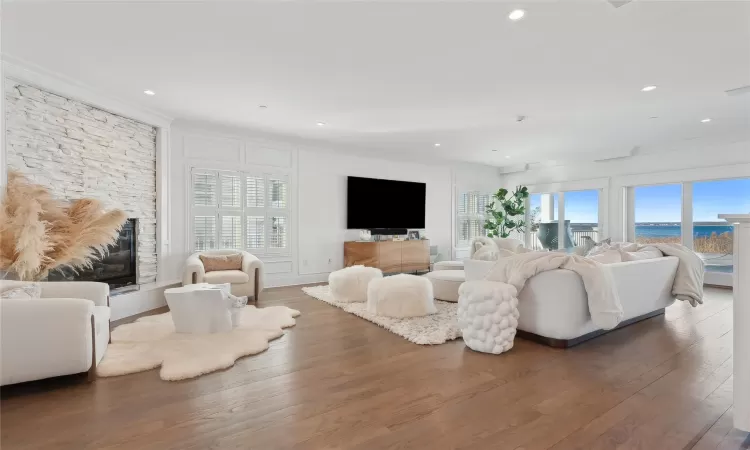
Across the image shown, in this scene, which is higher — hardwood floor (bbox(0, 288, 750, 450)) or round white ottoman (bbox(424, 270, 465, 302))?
round white ottoman (bbox(424, 270, 465, 302))

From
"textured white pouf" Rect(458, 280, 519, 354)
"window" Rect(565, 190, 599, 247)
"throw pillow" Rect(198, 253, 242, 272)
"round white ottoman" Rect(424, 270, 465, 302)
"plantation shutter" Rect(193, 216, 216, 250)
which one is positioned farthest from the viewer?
"window" Rect(565, 190, 599, 247)

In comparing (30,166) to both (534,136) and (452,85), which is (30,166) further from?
(534,136)

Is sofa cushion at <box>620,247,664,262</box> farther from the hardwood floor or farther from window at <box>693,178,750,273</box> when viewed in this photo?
window at <box>693,178,750,273</box>

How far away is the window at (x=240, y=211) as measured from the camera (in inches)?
215

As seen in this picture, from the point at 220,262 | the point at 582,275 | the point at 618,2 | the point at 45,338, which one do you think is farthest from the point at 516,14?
the point at 220,262

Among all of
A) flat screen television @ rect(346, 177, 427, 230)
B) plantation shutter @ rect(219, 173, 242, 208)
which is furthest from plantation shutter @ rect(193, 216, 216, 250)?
flat screen television @ rect(346, 177, 427, 230)

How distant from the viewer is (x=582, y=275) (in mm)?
2951

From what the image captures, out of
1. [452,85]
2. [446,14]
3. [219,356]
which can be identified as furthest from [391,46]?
[219,356]

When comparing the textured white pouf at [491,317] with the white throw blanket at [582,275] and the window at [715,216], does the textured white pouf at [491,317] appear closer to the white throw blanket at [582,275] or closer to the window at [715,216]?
the white throw blanket at [582,275]

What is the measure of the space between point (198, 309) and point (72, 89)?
8.88 feet

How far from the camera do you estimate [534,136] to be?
Result: 600cm

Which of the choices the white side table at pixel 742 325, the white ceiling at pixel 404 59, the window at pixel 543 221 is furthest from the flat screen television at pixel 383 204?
the white side table at pixel 742 325

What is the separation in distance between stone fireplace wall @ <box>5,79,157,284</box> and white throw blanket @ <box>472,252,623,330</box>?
4.40 meters

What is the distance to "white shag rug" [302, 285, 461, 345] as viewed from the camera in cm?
324
